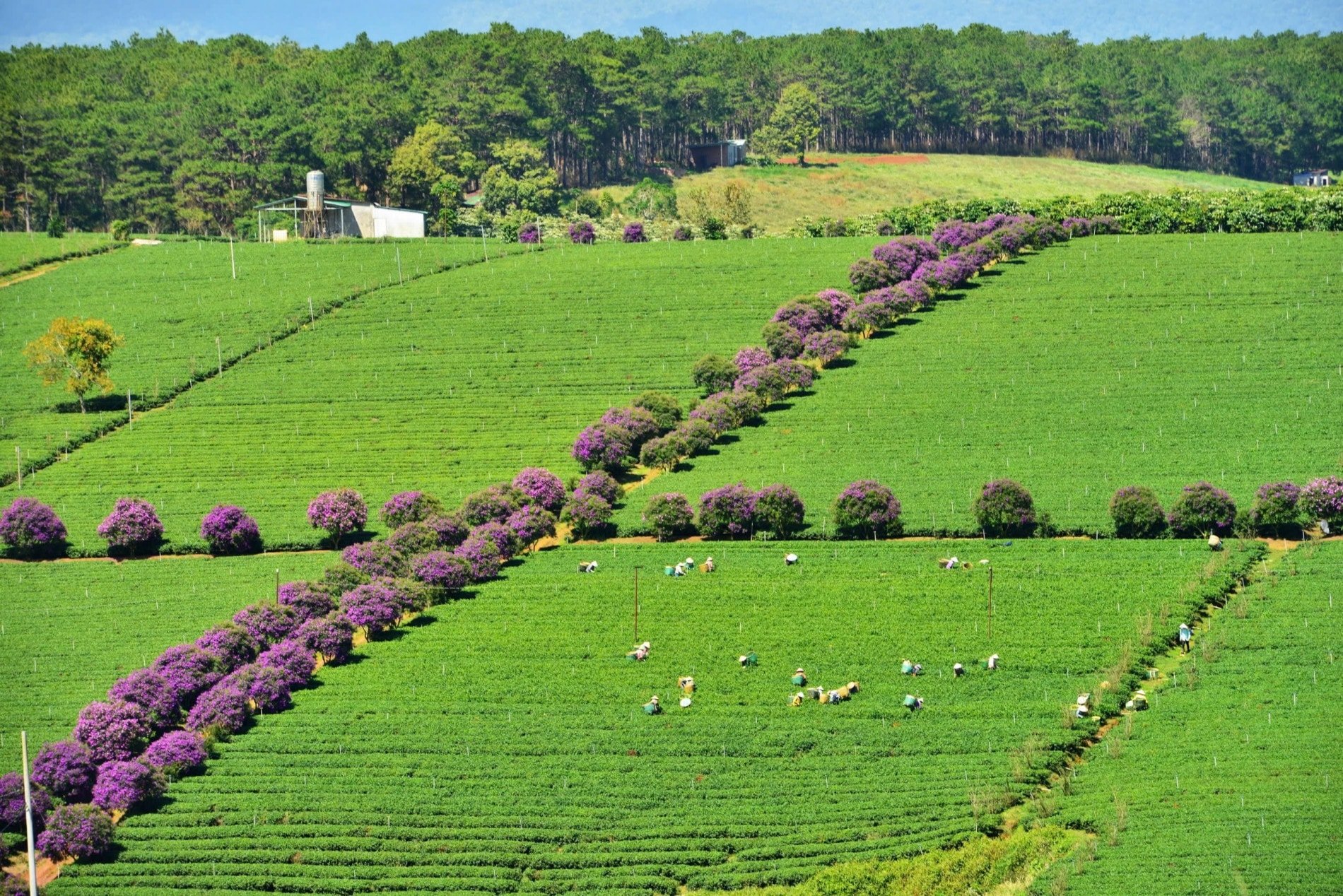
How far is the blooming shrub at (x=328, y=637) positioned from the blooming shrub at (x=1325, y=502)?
39.7 m

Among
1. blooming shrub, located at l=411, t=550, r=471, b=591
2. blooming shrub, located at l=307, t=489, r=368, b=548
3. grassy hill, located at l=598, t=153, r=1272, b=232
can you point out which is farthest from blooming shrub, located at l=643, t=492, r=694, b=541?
grassy hill, located at l=598, t=153, r=1272, b=232

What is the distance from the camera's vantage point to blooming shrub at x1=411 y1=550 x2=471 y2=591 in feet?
240

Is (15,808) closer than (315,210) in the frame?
Yes


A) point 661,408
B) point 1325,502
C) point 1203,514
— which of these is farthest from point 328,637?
point 1325,502

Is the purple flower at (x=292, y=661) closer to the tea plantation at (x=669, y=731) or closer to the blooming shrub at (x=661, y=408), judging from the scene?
the tea plantation at (x=669, y=731)

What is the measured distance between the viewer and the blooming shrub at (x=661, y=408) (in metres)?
91.2

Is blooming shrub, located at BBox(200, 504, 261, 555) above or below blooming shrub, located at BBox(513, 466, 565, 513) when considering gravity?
below

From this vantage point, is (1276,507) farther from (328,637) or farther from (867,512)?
(328,637)

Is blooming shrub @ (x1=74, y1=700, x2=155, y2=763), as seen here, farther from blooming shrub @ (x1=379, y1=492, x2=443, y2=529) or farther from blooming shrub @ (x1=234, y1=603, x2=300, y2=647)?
blooming shrub @ (x1=379, y1=492, x2=443, y2=529)

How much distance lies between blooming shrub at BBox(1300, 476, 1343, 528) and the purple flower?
1621 inches

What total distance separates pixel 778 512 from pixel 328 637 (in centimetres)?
2105

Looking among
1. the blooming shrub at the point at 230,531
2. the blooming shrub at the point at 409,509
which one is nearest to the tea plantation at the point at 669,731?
the blooming shrub at the point at 409,509

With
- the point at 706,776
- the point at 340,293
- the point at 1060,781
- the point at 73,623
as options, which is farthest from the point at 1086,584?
the point at 340,293

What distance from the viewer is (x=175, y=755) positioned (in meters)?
58.1
